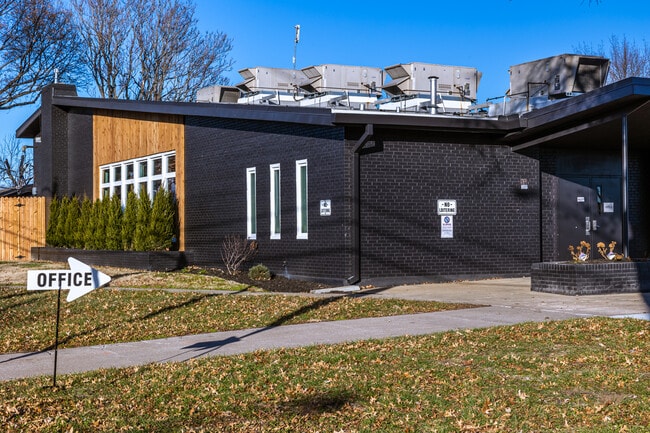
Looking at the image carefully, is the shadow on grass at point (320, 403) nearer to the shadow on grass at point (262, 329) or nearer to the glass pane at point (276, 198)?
the shadow on grass at point (262, 329)

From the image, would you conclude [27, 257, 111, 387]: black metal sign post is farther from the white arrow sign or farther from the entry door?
the entry door

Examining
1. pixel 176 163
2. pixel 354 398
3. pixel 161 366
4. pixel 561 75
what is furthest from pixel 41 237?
pixel 354 398

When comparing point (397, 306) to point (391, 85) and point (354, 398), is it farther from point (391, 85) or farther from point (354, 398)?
point (391, 85)

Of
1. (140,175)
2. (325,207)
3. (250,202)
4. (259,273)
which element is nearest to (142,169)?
(140,175)

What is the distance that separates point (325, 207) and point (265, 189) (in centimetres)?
262

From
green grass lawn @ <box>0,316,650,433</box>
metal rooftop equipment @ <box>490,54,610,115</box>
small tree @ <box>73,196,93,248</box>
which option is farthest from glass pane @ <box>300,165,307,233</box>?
small tree @ <box>73,196,93,248</box>

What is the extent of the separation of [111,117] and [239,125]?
8368mm

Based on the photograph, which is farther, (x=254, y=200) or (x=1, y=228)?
(x=1, y=228)

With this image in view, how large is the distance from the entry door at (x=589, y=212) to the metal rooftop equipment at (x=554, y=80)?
2.02 meters

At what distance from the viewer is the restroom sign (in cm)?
1897

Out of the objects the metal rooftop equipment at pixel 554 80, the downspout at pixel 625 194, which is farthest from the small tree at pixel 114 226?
the downspout at pixel 625 194

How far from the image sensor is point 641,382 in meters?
7.93

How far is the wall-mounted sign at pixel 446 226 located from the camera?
19.0m

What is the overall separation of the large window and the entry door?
1090cm
